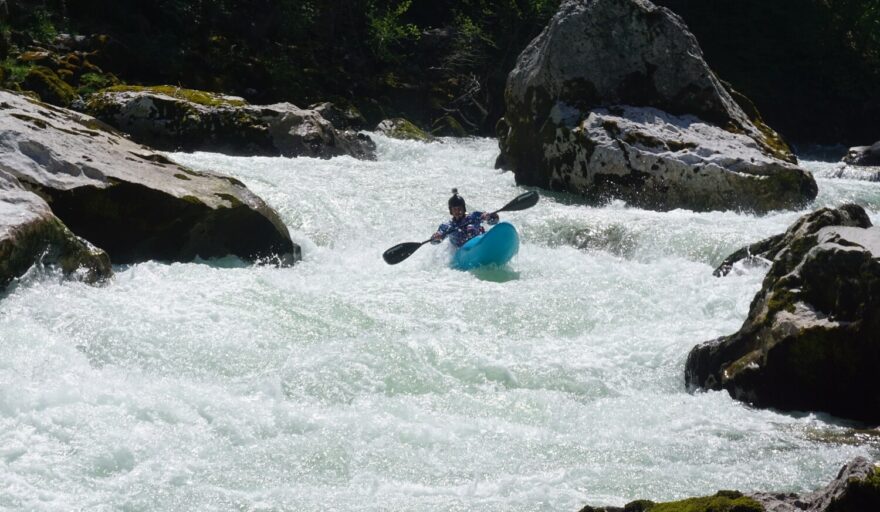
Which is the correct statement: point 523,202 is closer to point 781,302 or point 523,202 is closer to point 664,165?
point 664,165

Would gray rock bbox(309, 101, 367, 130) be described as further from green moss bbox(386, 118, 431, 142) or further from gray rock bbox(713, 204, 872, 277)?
gray rock bbox(713, 204, 872, 277)

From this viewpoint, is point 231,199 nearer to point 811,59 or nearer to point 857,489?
point 857,489

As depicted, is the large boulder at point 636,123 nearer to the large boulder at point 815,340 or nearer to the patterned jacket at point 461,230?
the patterned jacket at point 461,230

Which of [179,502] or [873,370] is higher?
[873,370]

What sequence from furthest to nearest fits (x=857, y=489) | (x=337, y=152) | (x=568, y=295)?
(x=337, y=152)
(x=568, y=295)
(x=857, y=489)

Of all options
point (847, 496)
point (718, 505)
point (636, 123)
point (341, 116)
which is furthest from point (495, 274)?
point (341, 116)

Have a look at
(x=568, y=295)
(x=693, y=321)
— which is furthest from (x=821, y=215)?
(x=568, y=295)

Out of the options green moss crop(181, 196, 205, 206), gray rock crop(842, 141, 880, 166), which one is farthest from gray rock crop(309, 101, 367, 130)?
gray rock crop(842, 141, 880, 166)

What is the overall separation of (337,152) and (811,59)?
13.9 meters

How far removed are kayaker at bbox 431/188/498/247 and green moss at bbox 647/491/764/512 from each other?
6643 millimetres

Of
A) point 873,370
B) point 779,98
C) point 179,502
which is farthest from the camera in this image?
point 779,98

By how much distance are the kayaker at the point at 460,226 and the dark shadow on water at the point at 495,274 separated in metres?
0.58

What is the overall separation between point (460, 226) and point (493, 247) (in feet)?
2.60

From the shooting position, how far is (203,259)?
30.0ft
